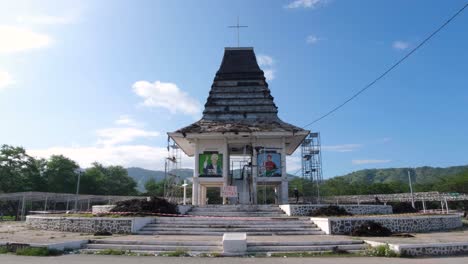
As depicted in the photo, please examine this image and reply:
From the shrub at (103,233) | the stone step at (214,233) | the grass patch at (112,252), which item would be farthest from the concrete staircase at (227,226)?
the grass patch at (112,252)

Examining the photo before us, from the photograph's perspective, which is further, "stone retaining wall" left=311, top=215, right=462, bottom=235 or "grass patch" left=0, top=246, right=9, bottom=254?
"stone retaining wall" left=311, top=215, right=462, bottom=235

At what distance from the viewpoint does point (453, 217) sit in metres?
A: 15.8

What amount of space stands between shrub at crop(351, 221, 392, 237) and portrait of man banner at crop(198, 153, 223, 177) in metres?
11.1

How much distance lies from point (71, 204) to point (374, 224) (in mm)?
42646

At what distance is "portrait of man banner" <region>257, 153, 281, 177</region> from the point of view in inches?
858

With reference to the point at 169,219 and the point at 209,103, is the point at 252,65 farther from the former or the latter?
the point at 169,219

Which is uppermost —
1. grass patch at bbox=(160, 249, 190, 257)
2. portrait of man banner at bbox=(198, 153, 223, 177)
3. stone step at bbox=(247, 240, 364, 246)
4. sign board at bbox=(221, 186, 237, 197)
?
portrait of man banner at bbox=(198, 153, 223, 177)

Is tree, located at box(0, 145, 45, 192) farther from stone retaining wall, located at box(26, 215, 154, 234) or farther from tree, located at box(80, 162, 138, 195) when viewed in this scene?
stone retaining wall, located at box(26, 215, 154, 234)

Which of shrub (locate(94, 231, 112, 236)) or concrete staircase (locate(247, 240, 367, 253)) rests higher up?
shrub (locate(94, 231, 112, 236))

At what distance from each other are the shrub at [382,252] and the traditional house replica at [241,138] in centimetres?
1152

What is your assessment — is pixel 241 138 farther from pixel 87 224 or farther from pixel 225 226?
pixel 87 224

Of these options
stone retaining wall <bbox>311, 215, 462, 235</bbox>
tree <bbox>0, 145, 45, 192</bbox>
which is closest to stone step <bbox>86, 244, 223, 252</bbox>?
stone retaining wall <bbox>311, 215, 462, 235</bbox>

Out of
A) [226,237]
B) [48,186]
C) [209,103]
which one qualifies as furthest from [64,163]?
[226,237]

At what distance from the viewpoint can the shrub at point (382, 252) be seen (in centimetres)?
866
